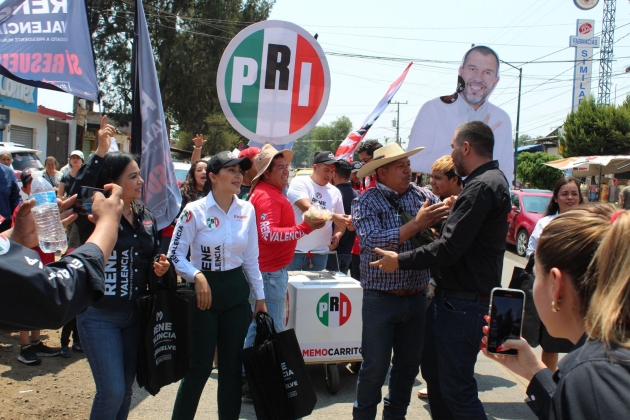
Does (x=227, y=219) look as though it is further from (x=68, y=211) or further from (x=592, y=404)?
(x=592, y=404)

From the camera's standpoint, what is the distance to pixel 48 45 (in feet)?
16.7

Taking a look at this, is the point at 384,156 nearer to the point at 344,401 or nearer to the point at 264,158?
the point at 264,158

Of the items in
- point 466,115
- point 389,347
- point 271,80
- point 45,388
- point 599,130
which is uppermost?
point 599,130

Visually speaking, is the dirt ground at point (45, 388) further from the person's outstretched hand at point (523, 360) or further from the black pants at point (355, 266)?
the person's outstretched hand at point (523, 360)

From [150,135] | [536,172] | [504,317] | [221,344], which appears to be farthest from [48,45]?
[536,172]

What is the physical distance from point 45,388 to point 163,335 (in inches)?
92.0

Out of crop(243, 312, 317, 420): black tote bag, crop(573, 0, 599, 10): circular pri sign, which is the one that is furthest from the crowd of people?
crop(573, 0, 599, 10): circular pri sign

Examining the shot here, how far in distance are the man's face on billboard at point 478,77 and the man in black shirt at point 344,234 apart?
2713 millimetres

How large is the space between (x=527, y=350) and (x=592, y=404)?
2.65ft

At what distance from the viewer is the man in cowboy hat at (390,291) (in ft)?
12.5

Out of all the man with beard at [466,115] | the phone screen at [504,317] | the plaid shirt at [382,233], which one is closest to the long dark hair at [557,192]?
the man with beard at [466,115]

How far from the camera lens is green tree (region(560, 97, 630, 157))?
32781mm

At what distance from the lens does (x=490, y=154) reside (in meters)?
3.68

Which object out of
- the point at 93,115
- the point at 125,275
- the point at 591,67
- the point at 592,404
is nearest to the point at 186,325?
the point at 125,275
